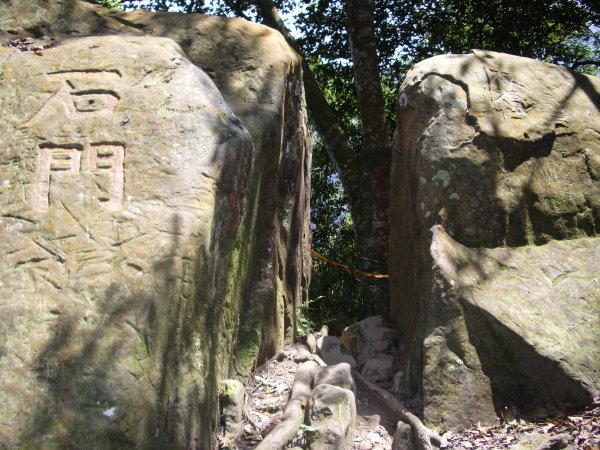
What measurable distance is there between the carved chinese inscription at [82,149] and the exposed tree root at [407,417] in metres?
2.08

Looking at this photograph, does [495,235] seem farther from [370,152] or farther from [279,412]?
[370,152]

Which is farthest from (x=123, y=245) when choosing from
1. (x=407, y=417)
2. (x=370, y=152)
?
(x=370, y=152)

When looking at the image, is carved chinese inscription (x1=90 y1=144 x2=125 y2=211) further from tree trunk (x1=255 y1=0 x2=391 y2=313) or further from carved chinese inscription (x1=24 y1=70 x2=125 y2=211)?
tree trunk (x1=255 y1=0 x2=391 y2=313)

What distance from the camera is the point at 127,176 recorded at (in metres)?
3.32

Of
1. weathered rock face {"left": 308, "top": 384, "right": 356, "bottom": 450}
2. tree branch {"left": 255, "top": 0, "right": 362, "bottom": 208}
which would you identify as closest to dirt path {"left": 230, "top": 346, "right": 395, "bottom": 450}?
weathered rock face {"left": 308, "top": 384, "right": 356, "bottom": 450}

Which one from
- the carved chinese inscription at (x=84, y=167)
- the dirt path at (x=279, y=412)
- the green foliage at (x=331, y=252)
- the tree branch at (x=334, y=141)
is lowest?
the dirt path at (x=279, y=412)

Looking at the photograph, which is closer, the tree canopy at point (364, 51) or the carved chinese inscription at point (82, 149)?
the carved chinese inscription at point (82, 149)

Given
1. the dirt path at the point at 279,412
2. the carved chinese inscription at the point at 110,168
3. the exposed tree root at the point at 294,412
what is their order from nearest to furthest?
the carved chinese inscription at the point at 110,168 → the exposed tree root at the point at 294,412 → the dirt path at the point at 279,412

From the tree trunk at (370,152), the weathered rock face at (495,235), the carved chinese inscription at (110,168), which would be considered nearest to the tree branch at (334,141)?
the tree trunk at (370,152)

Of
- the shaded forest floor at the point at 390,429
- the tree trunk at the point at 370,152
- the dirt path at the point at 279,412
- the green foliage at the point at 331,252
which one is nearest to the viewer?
the shaded forest floor at the point at 390,429

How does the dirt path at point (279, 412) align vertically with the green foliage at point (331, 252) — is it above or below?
below

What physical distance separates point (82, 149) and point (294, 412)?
1830mm

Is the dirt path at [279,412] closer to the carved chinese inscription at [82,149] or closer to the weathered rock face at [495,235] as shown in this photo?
the weathered rock face at [495,235]

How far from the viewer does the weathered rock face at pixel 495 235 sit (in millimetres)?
4047
